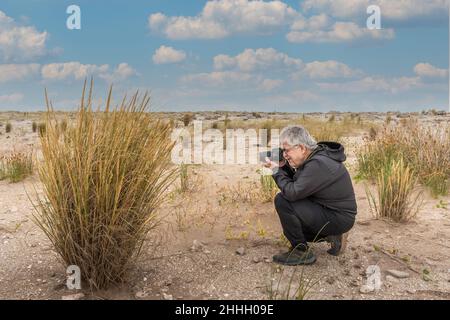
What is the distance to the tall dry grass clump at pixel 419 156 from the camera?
7.45 m

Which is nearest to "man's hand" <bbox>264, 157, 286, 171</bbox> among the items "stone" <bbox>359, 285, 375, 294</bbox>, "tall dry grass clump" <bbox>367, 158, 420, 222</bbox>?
"stone" <bbox>359, 285, 375, 294</bbox>

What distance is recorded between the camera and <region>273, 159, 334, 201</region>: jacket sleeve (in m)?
4.09

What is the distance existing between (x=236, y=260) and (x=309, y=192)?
37.5 inches

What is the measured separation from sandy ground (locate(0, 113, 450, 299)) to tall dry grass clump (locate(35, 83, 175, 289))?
0.34 m

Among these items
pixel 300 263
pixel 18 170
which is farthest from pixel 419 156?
pixel 18 170

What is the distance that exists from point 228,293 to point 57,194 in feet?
5.01

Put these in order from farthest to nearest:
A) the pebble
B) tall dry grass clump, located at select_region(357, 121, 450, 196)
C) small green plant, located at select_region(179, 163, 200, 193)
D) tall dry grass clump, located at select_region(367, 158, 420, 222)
A: 1. tall dry grass clump, located at select_region(357, 121, 450, 196)
2. small green plant, located at select_region(179, 163, 200, 193)
3. tall dry grass clump, located at select_region(367, 158, 420, 222)
4. the pebble

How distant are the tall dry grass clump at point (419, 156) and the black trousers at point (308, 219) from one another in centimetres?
334

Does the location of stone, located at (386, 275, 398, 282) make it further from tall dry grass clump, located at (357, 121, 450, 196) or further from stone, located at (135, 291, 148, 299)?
tall dry grass clump, located at (357, 121, 450, 196)

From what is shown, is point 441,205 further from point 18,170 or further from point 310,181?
point 18,170

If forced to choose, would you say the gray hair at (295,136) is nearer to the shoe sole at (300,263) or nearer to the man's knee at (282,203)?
the man's knee at (282,203)

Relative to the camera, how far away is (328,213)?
4.31 m

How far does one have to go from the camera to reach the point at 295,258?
14.4 feet

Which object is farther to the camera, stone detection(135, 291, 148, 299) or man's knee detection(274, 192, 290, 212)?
man's knee detection(274, 192, 290, 212)
